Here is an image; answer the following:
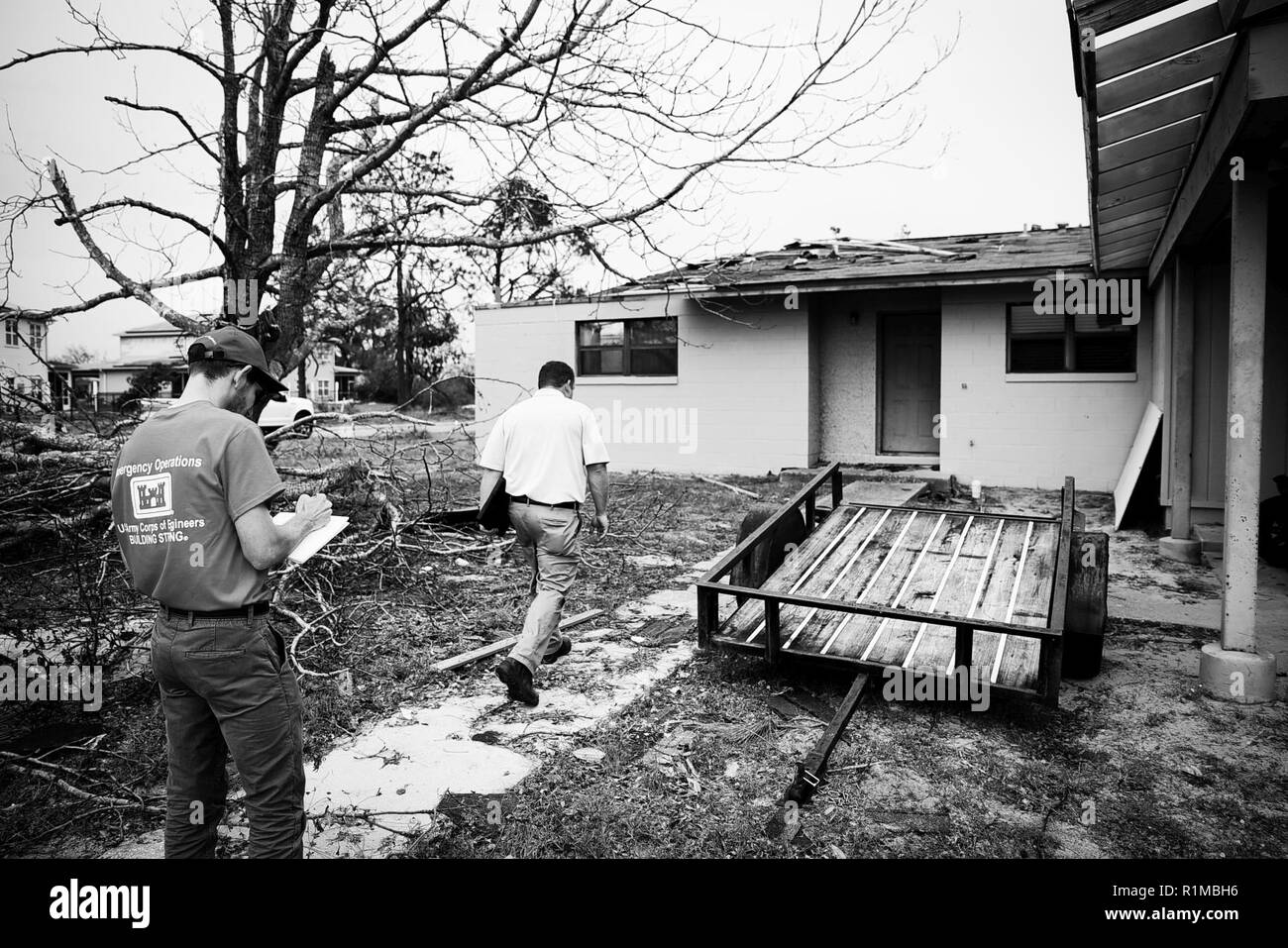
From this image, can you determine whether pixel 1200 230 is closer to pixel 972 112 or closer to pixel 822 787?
pixel 972 112

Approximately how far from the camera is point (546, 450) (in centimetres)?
474

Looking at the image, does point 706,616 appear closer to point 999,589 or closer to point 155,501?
point 999,589

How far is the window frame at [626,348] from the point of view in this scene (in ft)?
52.1

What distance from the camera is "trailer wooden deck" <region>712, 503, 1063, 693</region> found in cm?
459

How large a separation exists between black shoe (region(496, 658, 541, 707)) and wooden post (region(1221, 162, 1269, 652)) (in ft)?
13.2

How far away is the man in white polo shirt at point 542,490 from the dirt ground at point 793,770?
2.06ft

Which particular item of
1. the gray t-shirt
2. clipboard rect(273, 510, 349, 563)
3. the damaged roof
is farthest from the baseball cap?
the damaged roof

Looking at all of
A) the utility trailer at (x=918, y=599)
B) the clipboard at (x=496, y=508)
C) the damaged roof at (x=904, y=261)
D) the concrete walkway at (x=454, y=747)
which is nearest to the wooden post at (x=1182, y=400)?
the utility trailer at (x=918, y=599)

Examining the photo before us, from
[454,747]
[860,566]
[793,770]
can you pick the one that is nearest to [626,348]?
[860,566]

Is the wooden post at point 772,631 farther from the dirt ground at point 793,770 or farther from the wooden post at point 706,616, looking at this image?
the wooden post at point 706,616

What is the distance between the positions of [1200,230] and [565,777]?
7.66m

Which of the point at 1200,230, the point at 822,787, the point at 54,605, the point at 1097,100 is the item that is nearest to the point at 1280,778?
the point at 822,787
